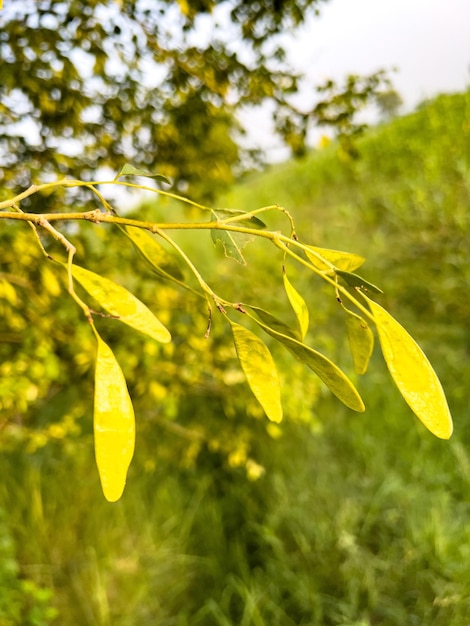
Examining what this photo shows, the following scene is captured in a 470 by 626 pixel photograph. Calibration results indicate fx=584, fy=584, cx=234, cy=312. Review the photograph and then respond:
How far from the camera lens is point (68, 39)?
1050 millimetres

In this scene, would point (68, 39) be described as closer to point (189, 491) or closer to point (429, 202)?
point (189, 491)

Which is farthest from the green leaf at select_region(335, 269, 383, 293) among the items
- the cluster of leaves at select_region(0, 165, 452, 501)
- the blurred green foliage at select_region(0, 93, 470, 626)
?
the blurred green foliage at select_region(0, 93, 470, 626)

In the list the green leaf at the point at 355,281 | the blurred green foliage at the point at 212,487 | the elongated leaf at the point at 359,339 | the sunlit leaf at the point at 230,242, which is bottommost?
the blurred green foliage at the point at 212,487

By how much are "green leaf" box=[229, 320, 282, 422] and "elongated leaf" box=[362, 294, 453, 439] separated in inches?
3.3

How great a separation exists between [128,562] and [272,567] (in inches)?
18.4

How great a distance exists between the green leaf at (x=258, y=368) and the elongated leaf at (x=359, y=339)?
0.06m

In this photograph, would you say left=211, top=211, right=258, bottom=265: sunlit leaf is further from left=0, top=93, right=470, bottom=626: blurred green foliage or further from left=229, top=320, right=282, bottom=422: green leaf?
left=0, top=93, right=470, bottom=626: blurred green foliage

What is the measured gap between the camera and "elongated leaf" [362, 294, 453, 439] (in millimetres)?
357

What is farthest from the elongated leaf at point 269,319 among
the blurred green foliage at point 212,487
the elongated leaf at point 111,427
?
the blurred green foliage at point 212,487

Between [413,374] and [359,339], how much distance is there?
0.23 feet

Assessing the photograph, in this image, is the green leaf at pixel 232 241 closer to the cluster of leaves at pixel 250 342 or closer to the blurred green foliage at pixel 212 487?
the cluster of leaves at pixel 250 342

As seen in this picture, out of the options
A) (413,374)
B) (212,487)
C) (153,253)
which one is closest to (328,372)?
(413,374)

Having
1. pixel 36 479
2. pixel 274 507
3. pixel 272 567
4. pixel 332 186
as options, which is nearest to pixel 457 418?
pixel 274 507

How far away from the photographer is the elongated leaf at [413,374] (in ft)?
1.17
